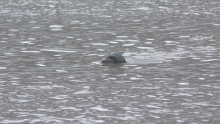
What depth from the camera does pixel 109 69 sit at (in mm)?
15789

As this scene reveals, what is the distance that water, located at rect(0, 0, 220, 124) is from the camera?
11062 mm

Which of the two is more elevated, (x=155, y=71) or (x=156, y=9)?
(x=155, y=71)

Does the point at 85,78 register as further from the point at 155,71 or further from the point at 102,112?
the point at 102,112

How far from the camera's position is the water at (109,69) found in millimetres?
11062

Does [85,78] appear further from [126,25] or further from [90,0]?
[90,0]

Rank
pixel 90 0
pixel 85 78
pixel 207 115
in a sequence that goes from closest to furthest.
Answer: pixel 207 115 → pixel 85 78 → pixel 90 0

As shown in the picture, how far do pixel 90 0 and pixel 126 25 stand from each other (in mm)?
15146

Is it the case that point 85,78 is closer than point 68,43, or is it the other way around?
point 85,78

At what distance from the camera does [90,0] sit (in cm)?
4116

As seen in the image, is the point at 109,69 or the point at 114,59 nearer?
the point at 109,69

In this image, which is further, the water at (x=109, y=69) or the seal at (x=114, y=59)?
the seal at (x=114, y=59)

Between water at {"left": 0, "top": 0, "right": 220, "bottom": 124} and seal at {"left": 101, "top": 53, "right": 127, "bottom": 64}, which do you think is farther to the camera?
seal at {"left": 101, "top": 53, "right": 127, "bottom": 64}

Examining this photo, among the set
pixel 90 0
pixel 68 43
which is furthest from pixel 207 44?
pixel 90 0

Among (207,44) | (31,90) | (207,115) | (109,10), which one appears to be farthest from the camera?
(109,10)
